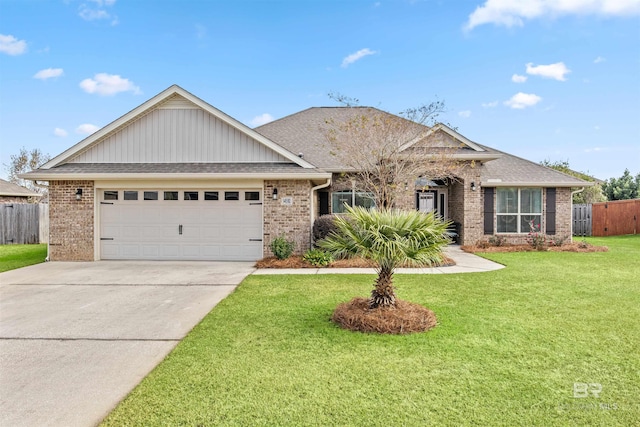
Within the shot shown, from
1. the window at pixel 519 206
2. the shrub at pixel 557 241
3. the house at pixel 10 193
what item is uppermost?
the house at pixel 10 193

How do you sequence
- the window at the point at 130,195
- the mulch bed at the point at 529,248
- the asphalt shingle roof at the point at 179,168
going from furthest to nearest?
1. the mulch bed at the point at 529,248
2. the window at the point at 130,195
3. the asphalt shingle roof at the point at 179,168

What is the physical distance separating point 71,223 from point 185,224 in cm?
353

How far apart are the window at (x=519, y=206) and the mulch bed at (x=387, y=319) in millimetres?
10883

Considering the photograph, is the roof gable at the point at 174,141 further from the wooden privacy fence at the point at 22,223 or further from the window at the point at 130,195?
the wooden privacy fence at the point at 22,223

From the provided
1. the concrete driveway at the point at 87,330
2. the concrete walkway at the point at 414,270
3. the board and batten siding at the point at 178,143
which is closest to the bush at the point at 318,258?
the concrete walkway at the point at 414,270

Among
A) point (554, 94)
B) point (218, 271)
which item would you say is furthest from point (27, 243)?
point (554, 94)

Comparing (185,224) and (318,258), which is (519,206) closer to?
(318,258)

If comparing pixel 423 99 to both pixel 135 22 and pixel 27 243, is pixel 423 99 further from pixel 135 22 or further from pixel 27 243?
pixel 27 243

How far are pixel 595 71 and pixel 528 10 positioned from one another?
15.7ft

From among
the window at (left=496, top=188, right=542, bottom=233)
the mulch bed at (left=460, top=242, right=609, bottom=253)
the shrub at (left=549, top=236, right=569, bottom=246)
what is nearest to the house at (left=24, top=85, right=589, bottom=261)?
the mulch bed at (left=460, top=242, right=609, bottom=253)

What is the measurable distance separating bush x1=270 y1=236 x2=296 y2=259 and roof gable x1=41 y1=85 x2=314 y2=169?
2536mm

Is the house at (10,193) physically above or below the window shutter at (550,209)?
above

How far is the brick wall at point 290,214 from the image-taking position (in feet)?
34.3

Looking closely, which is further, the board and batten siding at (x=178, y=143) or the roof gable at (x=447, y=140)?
the roof gable at (x=447, y=140)
